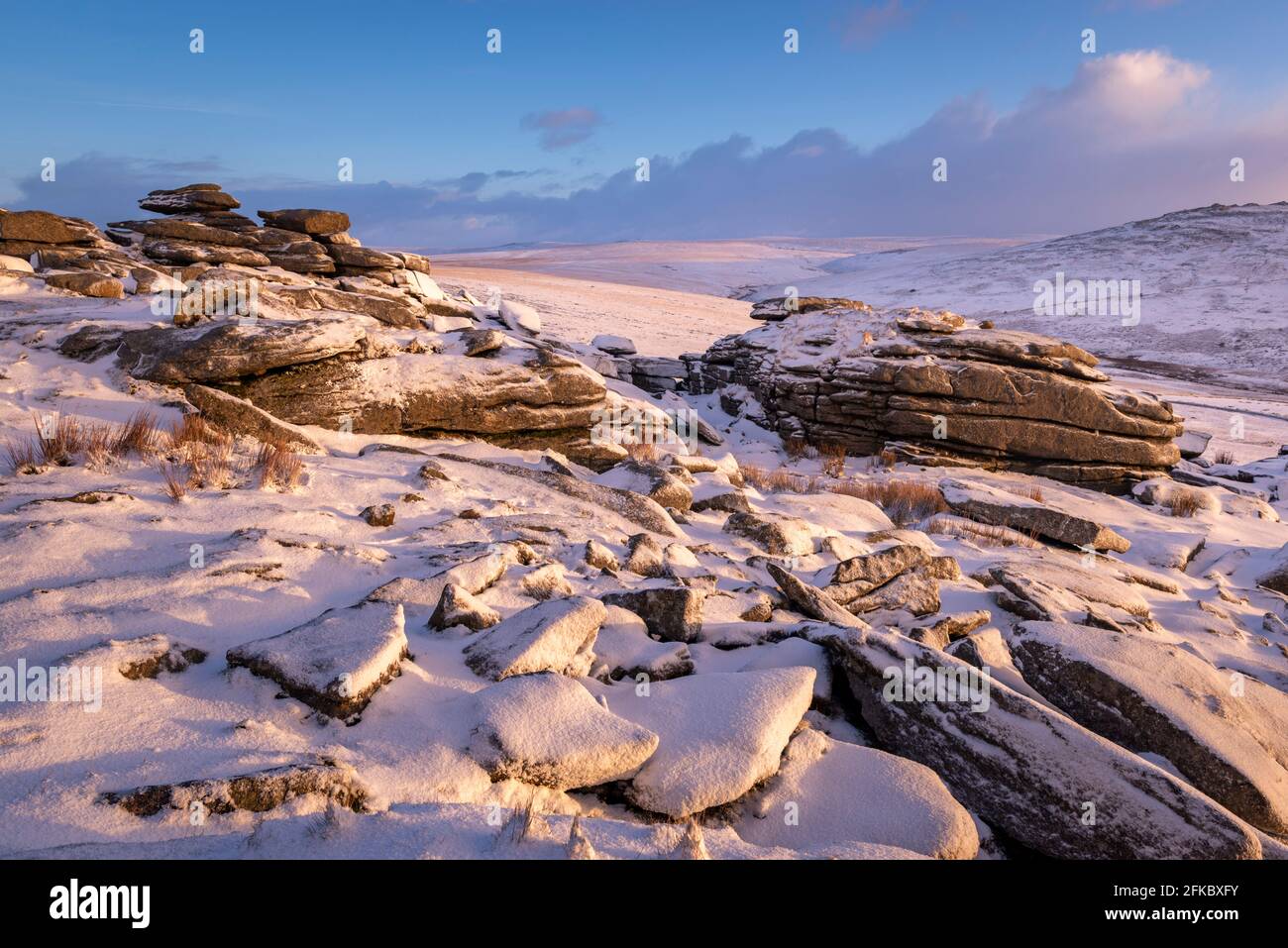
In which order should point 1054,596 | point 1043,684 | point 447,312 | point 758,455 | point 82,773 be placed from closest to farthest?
point 82,773 → point 1043,684 → point 1054,596 → point 758,455 → point 447,312

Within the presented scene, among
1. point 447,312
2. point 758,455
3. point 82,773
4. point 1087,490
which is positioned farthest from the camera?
point 447,312

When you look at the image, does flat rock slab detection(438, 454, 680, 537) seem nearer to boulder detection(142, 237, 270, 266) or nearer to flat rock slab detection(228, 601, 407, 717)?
flat rock slab detection(228, 601, 407, 717)

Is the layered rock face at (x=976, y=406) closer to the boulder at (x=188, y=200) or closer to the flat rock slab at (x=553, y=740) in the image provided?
the flat rock slab at (x=553, y=740)

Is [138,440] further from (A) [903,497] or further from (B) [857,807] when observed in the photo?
(A) [903,497]

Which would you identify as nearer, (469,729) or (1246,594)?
(469,729)

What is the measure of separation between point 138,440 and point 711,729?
5250 mm

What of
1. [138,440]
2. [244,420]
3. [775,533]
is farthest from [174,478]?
[775,533]

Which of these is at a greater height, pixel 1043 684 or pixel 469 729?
pixel 469 729

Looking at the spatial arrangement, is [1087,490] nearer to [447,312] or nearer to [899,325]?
[899,325]

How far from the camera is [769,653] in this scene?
3.74m

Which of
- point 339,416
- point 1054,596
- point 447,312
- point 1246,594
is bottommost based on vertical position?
point 1246,594
